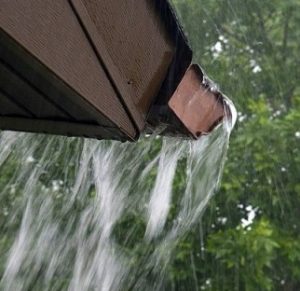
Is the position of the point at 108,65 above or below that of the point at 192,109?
below

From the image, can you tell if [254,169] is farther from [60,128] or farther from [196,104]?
[60,128]

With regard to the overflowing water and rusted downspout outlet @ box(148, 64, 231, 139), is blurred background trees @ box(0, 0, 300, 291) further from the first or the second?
rusted downspout outlet @ box(148, 64, 231, 139)

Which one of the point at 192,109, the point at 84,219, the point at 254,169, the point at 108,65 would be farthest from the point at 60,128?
the point at 254,169

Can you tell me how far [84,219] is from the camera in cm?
535

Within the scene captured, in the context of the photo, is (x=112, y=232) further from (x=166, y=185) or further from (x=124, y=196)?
(x=166, y=185)

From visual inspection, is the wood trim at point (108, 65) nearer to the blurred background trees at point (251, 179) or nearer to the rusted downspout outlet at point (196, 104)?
the rusted downspout outlet at point (196, 104)

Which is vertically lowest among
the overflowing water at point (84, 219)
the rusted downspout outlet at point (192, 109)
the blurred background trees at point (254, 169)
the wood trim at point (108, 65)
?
the wood trim at point (108, 65)

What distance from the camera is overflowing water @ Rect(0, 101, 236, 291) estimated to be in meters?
4.80

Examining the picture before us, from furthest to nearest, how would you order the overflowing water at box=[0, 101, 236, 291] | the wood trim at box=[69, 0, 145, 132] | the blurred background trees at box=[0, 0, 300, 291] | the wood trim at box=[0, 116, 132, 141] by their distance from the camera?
the blurred background trees at box=[0, 0, 300, 291] < the overflowing water at box=[0, 101, 236, 291] < the wood trim at box=[0, 116, 132, 141] < the wood trim at box=[69, 0, 145, 132]

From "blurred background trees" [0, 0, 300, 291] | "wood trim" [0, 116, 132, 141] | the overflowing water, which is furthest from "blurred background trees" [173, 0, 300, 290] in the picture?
"wood trim" [0, 116, 132, 141]

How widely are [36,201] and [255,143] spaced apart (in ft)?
4.78

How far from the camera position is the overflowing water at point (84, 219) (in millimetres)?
4796

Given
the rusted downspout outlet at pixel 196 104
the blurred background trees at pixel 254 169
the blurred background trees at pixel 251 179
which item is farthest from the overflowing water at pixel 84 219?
the rusted downspout outlet at pixel 196 104

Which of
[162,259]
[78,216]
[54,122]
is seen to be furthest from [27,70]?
[162,259]
